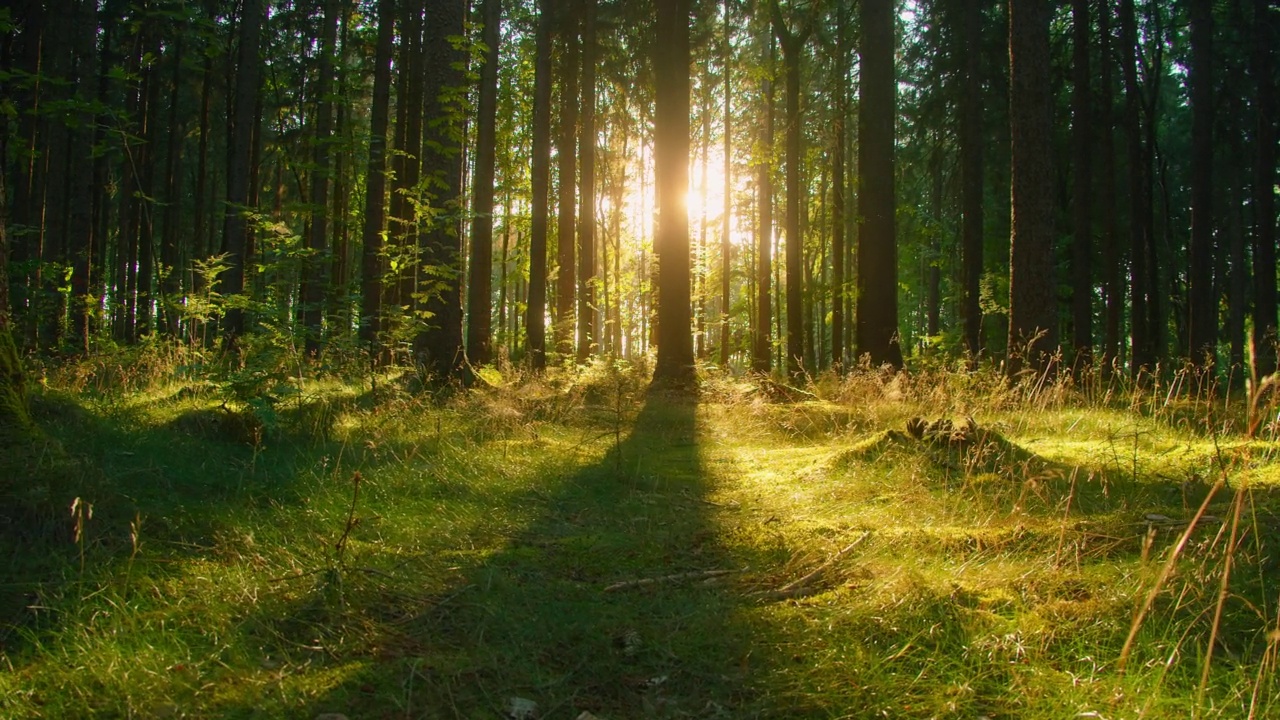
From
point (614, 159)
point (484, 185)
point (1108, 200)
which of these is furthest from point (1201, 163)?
point (614, 159)

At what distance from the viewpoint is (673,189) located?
41.9 feet

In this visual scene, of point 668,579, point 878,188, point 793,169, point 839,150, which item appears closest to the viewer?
point 668,579

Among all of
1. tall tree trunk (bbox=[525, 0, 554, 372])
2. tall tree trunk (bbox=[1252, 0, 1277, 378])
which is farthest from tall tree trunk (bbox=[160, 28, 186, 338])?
tall tree trunk (bbox=[1252, 0, 1277, 378])

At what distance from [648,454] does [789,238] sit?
1323cm

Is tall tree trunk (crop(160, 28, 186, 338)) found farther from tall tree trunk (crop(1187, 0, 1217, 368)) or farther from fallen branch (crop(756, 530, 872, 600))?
tall tree trunk (crop(1187, 0, 1217, 368))

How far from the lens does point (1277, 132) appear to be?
67.8 feet

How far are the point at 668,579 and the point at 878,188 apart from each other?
9979 millimetres

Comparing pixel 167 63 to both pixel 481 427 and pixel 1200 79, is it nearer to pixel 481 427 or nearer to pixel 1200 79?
pixel 481 427

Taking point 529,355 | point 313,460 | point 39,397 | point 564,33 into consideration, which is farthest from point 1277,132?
point 39,397

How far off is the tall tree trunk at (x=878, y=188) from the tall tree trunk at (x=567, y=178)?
609cm

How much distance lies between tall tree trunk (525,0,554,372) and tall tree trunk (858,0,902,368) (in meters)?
7.00

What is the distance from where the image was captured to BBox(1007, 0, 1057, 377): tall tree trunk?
926 cm

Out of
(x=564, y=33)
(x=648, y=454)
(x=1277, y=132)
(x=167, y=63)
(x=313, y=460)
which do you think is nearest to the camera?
(x=313, y=460)

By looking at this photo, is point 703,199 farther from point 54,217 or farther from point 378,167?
point 54,217
